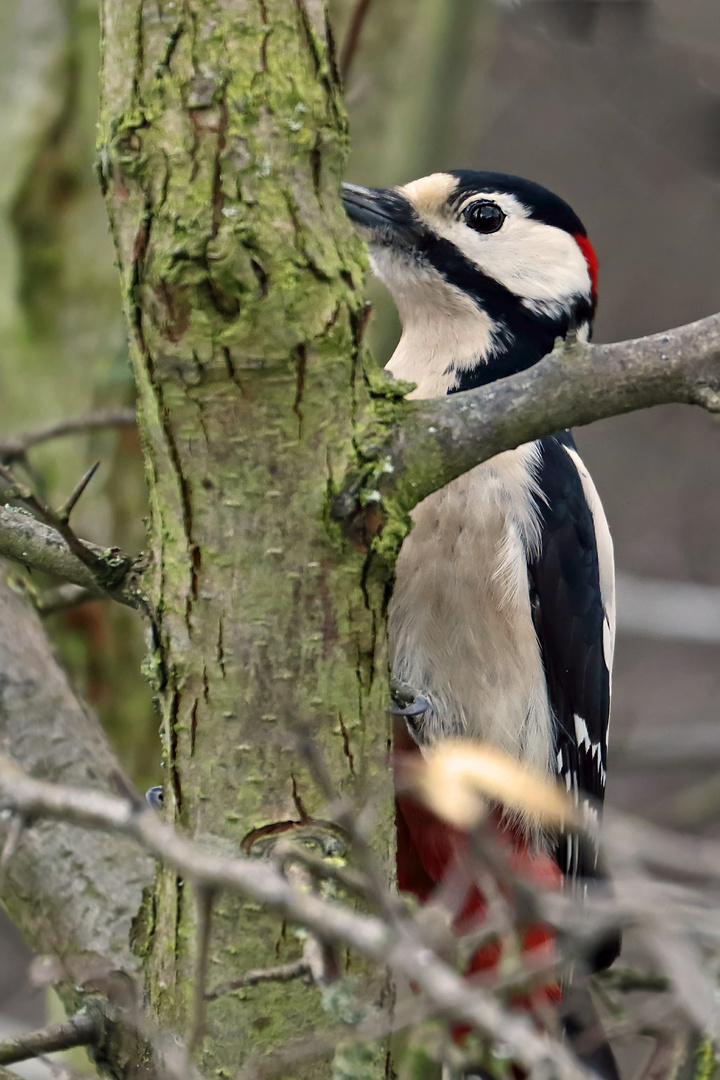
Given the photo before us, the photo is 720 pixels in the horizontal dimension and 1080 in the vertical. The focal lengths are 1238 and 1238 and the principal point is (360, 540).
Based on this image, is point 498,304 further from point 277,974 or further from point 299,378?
point 277,974

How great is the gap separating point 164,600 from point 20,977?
389cm

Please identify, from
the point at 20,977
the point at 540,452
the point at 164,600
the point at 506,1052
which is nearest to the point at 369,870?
the point at 506,1052

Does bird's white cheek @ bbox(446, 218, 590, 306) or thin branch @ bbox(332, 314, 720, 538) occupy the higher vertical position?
bird's white cheek @ bbox(446, 218, 590, 306)

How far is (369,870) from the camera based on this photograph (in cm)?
89

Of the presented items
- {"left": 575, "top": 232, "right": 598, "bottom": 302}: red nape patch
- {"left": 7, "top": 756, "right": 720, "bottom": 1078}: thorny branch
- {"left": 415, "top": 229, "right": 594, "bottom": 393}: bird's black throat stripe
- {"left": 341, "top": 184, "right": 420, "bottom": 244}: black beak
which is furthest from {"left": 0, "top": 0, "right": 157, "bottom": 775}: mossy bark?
{"left": 7, "top": 756, "right": 720, "bottom": 1078}: thorny branch

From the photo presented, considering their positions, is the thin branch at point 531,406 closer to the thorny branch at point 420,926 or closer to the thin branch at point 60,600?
the thorny branch at point 420,926

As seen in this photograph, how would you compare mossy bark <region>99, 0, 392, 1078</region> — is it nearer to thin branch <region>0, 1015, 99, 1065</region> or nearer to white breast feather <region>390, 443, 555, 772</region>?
thin branch <region>0, 1015, 99, 1065</region>

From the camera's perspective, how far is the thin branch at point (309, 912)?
2.62ft

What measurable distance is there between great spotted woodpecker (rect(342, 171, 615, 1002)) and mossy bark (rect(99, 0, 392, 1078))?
2.32 ft

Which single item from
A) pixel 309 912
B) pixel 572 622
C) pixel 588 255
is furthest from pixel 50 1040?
pixel 588 255

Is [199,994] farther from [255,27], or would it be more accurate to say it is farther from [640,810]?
[640,810]

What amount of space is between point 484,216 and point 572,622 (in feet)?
2.86

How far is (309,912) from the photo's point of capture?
86 cm

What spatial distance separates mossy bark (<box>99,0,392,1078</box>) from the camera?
4.01ft
